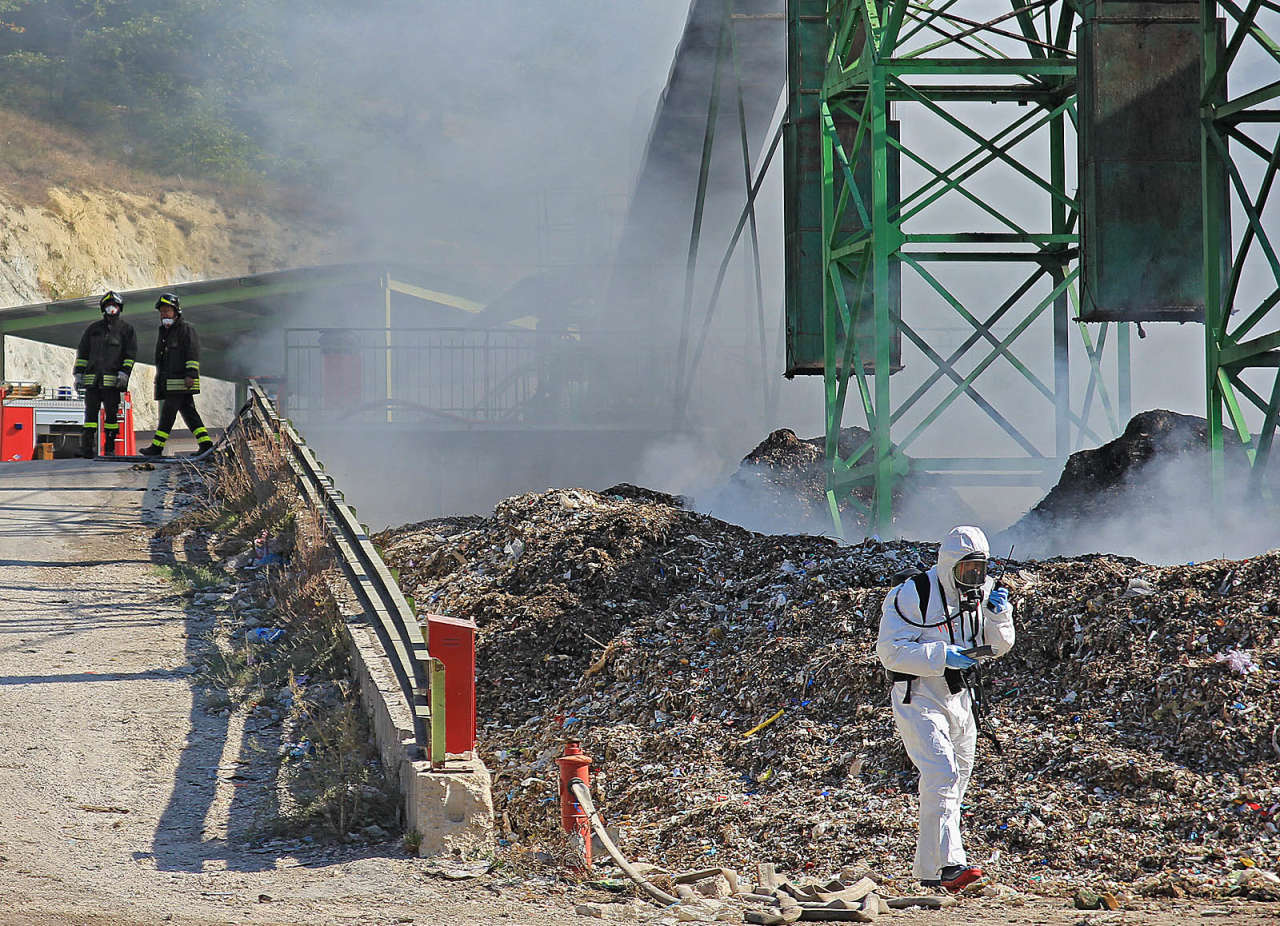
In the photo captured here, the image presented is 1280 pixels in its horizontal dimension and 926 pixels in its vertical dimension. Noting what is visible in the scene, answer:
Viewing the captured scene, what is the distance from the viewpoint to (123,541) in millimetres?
9398

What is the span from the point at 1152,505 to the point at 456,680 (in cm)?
656

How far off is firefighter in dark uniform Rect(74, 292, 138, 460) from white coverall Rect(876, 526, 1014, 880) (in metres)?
10.6

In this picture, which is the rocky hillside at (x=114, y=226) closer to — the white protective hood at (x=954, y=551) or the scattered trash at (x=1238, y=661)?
the white protective hood at (x=954, y=551)

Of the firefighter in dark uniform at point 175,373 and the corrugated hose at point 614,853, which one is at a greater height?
the firefighter in dark uniform at point 175,373

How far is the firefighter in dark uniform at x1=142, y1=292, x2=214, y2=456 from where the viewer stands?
42.0ft

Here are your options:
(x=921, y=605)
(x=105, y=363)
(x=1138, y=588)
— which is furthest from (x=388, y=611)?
(x=105, y=363)

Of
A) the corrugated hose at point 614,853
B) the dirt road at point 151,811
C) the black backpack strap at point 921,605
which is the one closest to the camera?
the dirt road at point 151,811

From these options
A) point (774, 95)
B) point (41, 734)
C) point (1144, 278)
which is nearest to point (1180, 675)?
point (1144, 278)

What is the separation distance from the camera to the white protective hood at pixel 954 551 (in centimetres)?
484

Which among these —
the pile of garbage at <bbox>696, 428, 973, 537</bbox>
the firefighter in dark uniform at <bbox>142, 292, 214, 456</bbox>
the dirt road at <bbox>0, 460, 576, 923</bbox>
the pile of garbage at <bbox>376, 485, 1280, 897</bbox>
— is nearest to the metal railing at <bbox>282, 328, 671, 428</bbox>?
the pile of garbage at <bbox>696, 428, 973, 537</bbox>

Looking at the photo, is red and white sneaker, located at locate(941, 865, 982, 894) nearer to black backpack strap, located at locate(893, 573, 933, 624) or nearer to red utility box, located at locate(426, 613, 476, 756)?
black backpack strap, located at locate(893, 573, 933, 624)

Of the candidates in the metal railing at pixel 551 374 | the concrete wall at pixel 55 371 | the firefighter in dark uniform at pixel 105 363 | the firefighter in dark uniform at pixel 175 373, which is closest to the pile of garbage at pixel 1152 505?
the firefighter in dark uniform at pixel 175 373

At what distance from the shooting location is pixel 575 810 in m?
5.05

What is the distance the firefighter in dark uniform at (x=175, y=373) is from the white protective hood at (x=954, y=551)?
949cm
